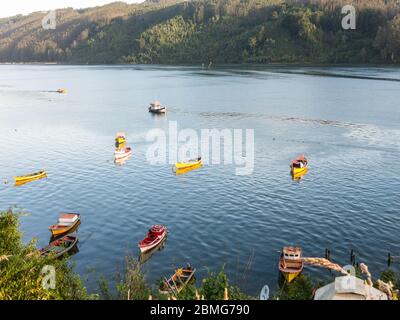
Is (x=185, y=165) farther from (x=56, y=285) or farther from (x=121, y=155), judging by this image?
(x=56, y=285)

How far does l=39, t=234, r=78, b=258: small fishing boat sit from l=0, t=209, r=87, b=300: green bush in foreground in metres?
18.9

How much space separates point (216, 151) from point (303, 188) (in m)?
37.8

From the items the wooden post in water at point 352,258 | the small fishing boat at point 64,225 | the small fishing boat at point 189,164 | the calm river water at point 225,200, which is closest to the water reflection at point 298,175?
the calm river water at point 225,200

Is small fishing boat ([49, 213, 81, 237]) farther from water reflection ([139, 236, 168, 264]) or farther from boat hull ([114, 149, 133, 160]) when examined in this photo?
boat hull ([114, 149, 133, 160])

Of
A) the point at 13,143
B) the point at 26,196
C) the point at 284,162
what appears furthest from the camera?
the point at 13,143

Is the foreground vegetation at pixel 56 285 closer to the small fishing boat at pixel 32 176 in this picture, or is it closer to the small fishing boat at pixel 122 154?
the small fishing boat at pixel 32 176

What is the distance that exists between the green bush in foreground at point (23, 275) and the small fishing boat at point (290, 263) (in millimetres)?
27163

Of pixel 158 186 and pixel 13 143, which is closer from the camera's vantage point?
pixel 158 186

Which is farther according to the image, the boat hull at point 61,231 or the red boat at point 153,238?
the boat hull at point 61,231

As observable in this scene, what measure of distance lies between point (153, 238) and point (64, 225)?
55.0 ft

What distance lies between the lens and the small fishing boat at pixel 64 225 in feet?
236
